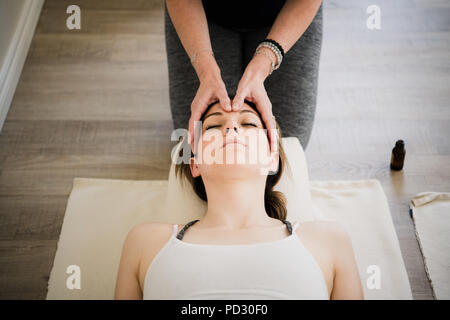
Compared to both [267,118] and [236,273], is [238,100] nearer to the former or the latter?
[267,118]

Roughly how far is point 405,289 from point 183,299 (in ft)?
3.21

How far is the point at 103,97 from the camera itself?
2299 mm

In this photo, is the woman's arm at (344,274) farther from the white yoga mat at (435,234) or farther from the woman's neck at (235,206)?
the white yoga mat at (435,234)

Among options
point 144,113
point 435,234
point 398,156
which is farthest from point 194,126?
point 435,234

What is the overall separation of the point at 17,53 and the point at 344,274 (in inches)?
94.0

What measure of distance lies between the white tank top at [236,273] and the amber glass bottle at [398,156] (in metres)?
0.96

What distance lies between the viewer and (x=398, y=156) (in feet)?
6.13

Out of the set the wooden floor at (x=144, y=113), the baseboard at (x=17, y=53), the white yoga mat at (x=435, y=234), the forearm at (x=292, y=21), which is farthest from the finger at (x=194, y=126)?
the baseboard at (x=17, y=53)

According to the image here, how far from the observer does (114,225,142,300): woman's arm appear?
122 cm

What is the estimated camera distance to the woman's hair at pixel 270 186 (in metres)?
1.46

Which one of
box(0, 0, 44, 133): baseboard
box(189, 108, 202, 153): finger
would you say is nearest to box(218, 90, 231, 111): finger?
box(189, 108, 202, 153): finger

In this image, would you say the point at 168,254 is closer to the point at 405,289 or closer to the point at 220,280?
the point at 220,280
